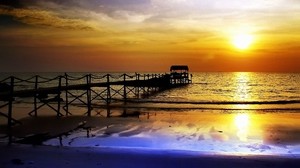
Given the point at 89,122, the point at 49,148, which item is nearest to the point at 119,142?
the point at 49,148

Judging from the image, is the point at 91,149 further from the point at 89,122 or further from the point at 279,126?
the point at 279,126

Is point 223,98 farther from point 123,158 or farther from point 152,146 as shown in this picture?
point 123,158

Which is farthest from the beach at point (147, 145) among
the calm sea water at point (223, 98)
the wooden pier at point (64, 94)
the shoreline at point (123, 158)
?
the calm sea water at point (223, 98)

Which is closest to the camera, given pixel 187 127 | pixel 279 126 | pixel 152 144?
pixel 152 144

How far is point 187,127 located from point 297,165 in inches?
284

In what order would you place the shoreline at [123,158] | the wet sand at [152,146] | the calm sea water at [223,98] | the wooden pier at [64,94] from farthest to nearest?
the calm sea water at [223,98] < the wooden pier at [64,94] < the wet sand at [152,146] < the shoreline at [123,158]

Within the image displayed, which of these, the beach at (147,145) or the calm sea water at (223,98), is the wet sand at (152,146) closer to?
the beach at (147,145)

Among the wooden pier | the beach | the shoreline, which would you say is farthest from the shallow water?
the wooden pier

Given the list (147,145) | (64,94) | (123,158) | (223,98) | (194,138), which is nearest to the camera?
(123,158)

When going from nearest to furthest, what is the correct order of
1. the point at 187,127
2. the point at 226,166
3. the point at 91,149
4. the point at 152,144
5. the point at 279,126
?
the point at 226,166, the point at 91,149, the point at 152,144, the point at 187,127, the point at 279,126

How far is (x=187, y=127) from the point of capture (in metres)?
15.4

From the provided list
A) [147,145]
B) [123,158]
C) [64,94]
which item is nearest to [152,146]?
[147,145]

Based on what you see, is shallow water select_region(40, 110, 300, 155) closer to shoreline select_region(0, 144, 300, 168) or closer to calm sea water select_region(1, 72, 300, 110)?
shoreline select_region(0, 144, 300, 168)

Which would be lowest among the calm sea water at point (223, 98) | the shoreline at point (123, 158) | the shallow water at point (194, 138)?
the calm sea water at point (223, 98)
